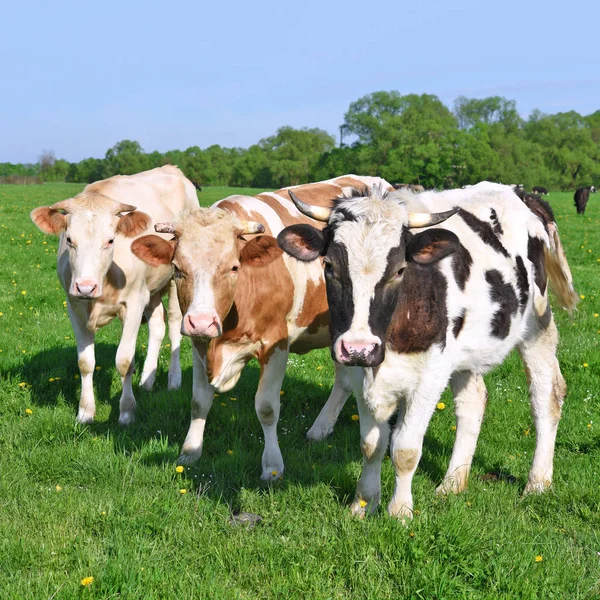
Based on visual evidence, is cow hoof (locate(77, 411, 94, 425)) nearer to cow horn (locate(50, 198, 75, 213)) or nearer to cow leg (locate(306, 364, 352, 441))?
cow horn (locate(50, 198, 75, 213))

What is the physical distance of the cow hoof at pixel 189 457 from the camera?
5.46 metres

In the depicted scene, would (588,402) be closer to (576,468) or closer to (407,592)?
(576,468)

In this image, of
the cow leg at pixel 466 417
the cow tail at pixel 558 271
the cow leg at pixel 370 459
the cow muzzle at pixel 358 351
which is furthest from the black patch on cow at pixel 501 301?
the cow muzzle at pixel 358 351

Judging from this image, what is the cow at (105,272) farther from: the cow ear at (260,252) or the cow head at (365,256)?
the cow head at (365,256)

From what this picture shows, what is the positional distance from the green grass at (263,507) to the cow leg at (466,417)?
0.66 feet

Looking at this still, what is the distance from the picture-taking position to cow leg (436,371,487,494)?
527cm

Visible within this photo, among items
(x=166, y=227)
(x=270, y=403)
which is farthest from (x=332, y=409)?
(x=166, y=227)

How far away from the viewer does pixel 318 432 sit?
20.5 ft

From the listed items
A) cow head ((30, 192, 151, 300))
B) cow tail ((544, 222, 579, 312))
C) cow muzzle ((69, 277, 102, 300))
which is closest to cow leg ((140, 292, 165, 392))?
cow head ((30, 192, 151, 300))

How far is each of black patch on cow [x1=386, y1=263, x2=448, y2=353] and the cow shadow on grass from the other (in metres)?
1.33

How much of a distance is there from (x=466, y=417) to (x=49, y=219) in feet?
14.4

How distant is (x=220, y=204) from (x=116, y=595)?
127 inches

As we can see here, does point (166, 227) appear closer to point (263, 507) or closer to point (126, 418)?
point (263, 507)

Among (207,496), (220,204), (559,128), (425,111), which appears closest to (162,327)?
(220,204)
